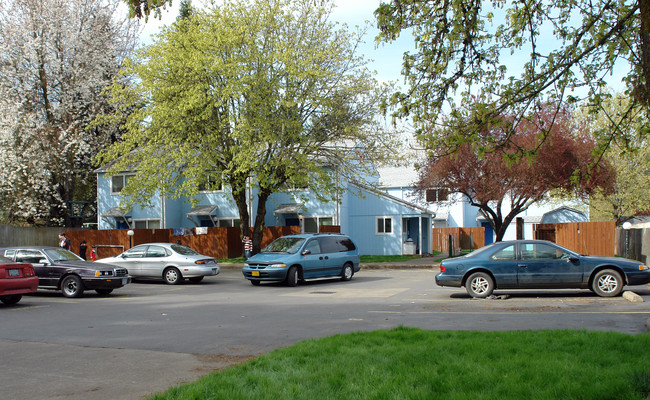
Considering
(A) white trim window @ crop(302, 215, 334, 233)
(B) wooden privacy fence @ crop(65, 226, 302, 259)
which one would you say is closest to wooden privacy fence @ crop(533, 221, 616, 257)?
(A) white trim window @ crop(302, 215, 334, 233)

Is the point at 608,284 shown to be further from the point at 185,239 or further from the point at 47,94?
the point at 47,94

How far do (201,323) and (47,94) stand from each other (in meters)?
33.0

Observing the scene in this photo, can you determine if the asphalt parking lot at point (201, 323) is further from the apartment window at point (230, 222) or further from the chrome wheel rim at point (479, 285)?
the apartment window at point (230, 222)

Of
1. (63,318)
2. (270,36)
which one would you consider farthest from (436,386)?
(270,36)

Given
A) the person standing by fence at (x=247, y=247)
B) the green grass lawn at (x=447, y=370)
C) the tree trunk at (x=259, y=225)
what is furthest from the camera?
the tree trunk at (x=259, y=225)

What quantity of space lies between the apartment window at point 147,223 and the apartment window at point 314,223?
995cm

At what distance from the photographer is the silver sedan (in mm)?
21594

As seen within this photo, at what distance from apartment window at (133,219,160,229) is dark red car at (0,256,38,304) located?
23971 millimetres

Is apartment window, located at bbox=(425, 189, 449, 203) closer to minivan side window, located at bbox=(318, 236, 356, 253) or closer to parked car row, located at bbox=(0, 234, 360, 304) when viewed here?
parked car row, located at bbox=(0, 234, 360, 304)

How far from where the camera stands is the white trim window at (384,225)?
123ft

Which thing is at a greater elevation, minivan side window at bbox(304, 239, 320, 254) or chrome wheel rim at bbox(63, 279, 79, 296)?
minivan side window at bbox(304, 239, 320, 254)

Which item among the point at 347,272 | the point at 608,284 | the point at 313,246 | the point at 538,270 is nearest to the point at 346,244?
the point at 347,272

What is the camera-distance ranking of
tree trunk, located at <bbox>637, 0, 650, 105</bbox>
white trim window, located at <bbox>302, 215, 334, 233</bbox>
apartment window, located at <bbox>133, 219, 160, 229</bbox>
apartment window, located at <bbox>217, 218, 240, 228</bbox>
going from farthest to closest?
apartment window, located at <bbox>133, 219, 160, 229</bbox>, apartment window, located at <bbox>217, 218, 240, 228</bbox>, white trim window, located at <bbox>302, 215, 334, 233</bbox>, tree trunk, located at <bbox>637, 0, 650, 105</bbox>


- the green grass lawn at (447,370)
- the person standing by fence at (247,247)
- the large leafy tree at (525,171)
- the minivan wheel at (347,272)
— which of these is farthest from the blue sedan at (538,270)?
the person standing by fence at (247,247)
